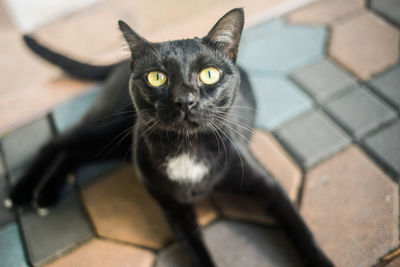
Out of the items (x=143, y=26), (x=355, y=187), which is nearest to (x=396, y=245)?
(x=355, y=187)

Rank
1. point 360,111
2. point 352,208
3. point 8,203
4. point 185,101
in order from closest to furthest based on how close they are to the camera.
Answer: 1. point 185,101
2. point 352,208
3. point 8,203
4. point 360,111

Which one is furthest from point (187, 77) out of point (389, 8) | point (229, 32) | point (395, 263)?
point (389, 8)

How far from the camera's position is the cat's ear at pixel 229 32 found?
2.37ft

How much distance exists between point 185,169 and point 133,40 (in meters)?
0.37

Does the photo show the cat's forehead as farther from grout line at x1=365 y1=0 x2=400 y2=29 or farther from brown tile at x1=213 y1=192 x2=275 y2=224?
grout line at x1=365 y1=0 x2=400 y2=29

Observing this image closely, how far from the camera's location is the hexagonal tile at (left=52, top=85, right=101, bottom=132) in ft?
4.39

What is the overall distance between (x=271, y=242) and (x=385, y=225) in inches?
14.3

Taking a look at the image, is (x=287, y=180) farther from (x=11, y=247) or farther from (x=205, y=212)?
(x=11, y=247)

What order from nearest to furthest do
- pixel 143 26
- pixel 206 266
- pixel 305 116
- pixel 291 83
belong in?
pixel 206 266
pixel 305 116
pixel 291 83
pixel 143 26

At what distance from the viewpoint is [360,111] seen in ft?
4.03

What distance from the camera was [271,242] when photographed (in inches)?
38.5

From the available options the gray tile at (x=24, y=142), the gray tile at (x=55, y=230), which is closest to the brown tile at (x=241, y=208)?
the gray tile at (x=55, y=230)

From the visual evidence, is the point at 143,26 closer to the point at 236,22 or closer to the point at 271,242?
the point at 236,22

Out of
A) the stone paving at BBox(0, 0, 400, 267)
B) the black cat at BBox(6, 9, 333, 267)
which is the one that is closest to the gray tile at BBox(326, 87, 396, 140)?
the stone paving at BBox(0, 0, 400, 267)
